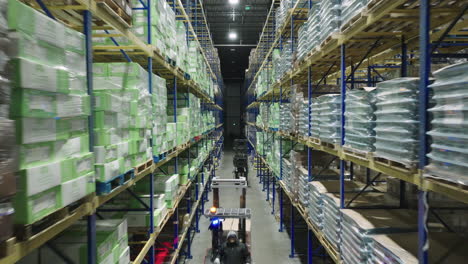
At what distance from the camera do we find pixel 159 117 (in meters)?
4.52

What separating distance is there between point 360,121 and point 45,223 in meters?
3.32

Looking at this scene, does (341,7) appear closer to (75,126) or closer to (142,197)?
(75,126)

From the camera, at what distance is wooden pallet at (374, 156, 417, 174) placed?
8.21 ft

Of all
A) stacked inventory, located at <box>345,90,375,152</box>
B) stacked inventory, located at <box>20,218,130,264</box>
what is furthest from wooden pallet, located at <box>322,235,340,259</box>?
stacked inventory, located at <box>20,218,130,264</box>

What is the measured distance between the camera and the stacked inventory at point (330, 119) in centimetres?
435

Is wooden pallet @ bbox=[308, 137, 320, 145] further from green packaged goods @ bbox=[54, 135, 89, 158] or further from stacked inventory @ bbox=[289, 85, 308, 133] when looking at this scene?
green packaged goods @ bbox=[54, 135, 89, 158]

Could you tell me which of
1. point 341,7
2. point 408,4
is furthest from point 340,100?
point 408,4

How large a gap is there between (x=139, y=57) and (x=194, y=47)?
4059 mm

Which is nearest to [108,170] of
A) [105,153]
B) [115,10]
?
[105,153]

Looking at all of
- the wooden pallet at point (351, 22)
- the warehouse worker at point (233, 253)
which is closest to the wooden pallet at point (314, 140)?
the wooden pallet at point (351, 22)

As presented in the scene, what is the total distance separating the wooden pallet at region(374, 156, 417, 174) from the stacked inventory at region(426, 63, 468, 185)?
0.75 feet

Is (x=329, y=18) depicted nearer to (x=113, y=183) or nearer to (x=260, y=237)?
(x=113, y=183)

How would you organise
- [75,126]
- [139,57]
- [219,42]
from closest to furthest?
[75,126], [139,57], [219,42]

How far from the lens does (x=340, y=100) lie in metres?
4.35
